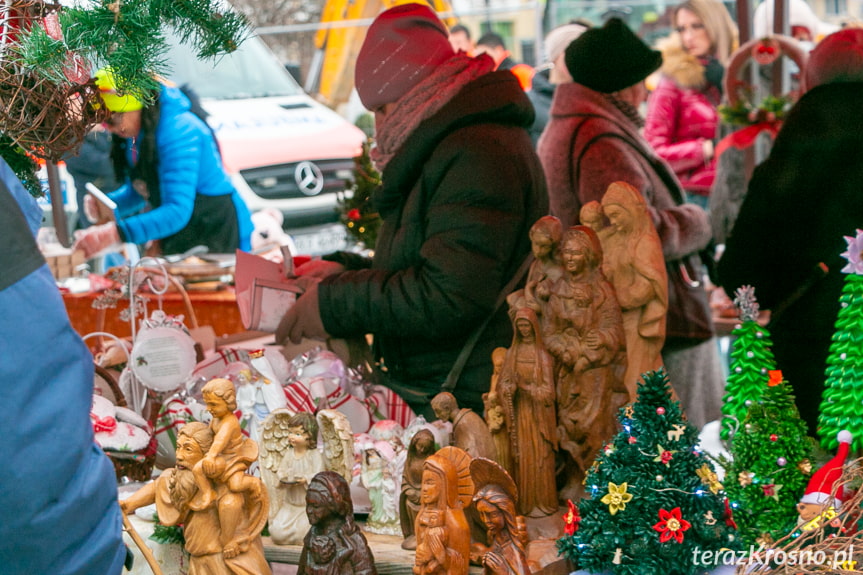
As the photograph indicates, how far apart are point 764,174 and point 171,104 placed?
2937mm

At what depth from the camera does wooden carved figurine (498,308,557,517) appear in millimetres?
2564

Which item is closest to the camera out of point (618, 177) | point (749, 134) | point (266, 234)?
point (618, 177)

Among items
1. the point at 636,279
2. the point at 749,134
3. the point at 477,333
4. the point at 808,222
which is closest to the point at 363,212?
the point at 477,333

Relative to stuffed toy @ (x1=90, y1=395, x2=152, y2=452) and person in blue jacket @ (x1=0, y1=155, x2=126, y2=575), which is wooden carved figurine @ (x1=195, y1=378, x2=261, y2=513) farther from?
person in blue jacket @ (x1=0, y1=155, x2=126, y2=575)

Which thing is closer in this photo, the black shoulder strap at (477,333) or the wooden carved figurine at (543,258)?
the wooden carved figurine at (543,258)

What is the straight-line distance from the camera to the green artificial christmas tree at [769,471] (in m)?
2.60

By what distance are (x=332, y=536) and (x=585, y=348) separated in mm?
712

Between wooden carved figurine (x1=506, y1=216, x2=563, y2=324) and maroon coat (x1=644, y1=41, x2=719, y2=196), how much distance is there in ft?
12.5

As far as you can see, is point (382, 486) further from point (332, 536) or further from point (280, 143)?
point (280, 143)

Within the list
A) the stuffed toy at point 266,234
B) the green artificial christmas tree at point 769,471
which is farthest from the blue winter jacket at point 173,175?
the green artificial christmas tree at point 769,471

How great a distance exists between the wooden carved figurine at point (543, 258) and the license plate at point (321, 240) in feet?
13.8

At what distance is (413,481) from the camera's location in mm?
2514

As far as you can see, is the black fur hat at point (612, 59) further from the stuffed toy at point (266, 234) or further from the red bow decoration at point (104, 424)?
the red bow decoration at point (104, 424)

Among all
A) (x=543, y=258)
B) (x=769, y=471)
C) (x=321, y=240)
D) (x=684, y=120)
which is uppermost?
(x=543, y=258)
